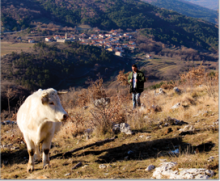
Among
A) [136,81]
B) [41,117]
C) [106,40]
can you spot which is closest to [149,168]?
[41,117]

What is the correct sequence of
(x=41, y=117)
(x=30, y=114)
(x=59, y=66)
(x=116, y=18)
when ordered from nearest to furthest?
(x=41, y=117) → (x=30, y=114) → (x=59, y=66) → (x=116, y=18)

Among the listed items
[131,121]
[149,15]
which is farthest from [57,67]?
[149,15]

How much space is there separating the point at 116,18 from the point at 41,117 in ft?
556

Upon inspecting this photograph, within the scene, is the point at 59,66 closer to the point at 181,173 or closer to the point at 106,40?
the point at 106,40

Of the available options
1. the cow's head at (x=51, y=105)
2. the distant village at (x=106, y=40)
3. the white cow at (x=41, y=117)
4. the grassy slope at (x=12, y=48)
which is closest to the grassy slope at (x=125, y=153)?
the white cow at (x=41, y=117)

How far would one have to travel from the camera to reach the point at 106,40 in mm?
119188

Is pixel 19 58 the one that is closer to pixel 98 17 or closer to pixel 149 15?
pixel 98 17

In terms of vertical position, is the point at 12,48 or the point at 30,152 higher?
the point at 12,48

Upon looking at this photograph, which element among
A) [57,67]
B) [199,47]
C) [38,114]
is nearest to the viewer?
[38,114]

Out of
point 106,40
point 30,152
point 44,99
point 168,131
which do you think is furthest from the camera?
point 106,40

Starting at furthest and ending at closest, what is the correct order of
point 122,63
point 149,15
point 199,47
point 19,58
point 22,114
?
point 149,15 → point 199,47 → point 122,63 → point 19,58 → point 22,114

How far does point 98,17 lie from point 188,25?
71.7 meters

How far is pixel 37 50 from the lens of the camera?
235 feet

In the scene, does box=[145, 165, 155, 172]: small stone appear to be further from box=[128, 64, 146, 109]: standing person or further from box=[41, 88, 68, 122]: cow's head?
box=[128, 64, 146, 109]: standing person
